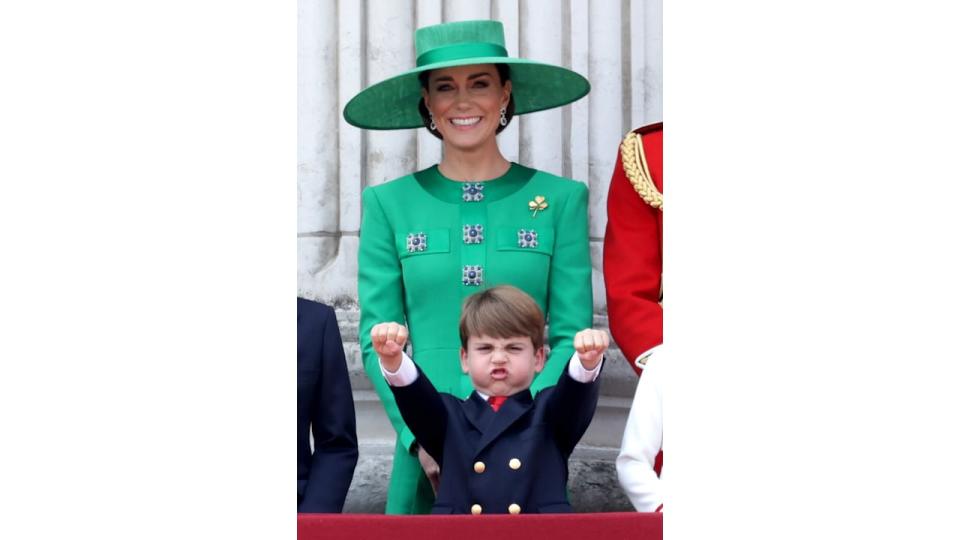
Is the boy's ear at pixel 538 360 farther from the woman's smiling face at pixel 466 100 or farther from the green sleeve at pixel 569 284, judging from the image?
the woman's smiling face at pixel 466 100

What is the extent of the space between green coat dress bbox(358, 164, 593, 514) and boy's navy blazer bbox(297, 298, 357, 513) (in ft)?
0.23

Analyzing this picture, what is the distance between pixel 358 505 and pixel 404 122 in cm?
77

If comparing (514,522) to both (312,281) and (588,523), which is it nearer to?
(588,523)

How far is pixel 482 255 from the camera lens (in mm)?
2893

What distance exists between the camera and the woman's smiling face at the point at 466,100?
2.89 m

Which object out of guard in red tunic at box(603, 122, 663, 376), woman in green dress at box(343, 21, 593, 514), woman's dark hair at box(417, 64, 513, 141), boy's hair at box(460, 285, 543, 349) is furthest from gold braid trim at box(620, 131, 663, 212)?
boy's hair at box(460, 285, 543, 349)

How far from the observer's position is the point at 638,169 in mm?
2949

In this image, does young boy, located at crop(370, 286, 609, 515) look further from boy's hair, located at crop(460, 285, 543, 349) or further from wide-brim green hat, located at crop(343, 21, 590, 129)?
wide-brim green hat, located at crop(343, 21, 590, 129)

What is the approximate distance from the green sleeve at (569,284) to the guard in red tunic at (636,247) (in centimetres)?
7

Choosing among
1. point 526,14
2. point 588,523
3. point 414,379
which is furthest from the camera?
point 526,14

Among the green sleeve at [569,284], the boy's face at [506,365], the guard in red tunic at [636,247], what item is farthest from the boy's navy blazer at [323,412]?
the guard in red tunic at [636,247]

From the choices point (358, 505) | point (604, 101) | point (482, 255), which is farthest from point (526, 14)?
point (358, 505)

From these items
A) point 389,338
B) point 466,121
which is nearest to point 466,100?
point 466,121

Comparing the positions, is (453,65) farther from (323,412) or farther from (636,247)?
(323,412)
